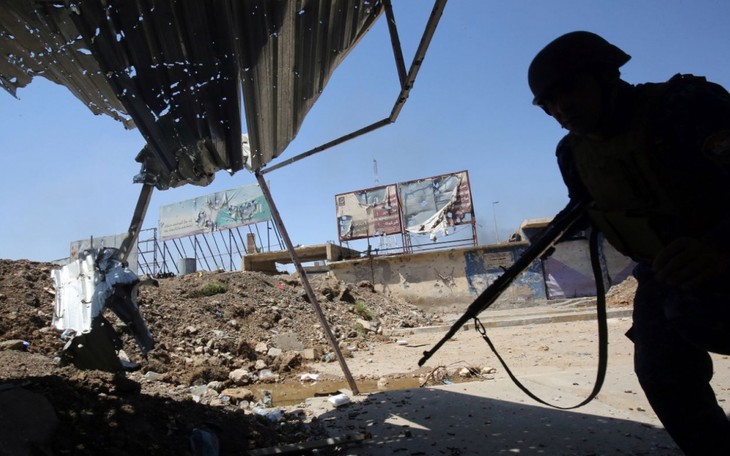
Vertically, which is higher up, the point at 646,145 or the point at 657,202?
the point at 646,145

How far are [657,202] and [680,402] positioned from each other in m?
0.71

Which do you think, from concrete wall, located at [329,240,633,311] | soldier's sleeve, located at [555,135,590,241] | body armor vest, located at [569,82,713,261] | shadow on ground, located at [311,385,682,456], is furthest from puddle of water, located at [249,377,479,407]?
concrete wall, located at [329,240,633,311]

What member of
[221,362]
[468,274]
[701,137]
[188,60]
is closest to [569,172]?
[701,137]

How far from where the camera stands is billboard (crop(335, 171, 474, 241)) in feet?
72.8

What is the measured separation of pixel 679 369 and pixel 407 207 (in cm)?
2185

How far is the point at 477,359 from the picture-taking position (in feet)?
19.9

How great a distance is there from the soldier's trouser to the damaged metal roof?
2263 millimetres

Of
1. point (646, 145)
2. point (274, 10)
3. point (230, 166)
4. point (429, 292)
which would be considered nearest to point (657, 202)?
point (646, 145)

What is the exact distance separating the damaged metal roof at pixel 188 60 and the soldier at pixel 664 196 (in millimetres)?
1762

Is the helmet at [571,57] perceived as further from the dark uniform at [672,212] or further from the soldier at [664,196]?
the dark uniform at [672,212]

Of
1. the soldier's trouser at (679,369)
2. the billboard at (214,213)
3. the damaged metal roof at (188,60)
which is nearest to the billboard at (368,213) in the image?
the billboard at (214,213)

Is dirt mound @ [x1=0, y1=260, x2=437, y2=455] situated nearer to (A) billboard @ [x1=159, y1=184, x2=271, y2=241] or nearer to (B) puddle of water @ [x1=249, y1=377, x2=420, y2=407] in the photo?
(B) puddle of water @ [x1=249, y1=377, x2=420, y2=407]

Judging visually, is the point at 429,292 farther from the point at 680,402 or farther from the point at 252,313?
the point at 680,402

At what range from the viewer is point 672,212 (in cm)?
128
